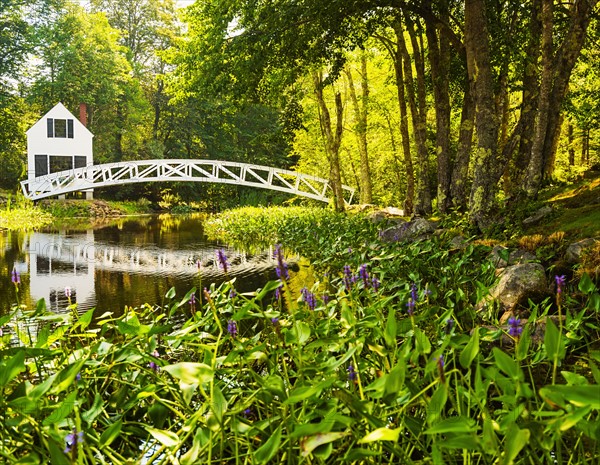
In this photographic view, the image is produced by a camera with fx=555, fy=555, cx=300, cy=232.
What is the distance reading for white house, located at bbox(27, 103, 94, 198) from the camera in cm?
3014

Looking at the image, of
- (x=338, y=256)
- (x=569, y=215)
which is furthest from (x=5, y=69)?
(x=569, y=215)

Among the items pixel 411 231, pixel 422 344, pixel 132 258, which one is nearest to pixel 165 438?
pixel 422 344

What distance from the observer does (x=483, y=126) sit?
7457mm

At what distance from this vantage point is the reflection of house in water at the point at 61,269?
23.0 ft

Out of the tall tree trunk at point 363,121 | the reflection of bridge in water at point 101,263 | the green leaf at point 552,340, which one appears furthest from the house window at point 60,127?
the green leaf at point 552,340

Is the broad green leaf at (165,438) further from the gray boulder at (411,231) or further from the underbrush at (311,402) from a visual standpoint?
the gray boulder at (411,231)

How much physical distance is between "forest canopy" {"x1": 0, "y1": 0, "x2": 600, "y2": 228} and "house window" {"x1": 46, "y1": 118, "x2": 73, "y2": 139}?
1.98m

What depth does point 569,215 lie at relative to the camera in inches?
277

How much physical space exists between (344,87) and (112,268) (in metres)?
14.9

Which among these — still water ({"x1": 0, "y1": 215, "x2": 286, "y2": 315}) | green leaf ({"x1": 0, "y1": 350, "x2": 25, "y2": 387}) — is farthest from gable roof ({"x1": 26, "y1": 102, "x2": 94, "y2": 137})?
green leaf ({"x1": 0, "y1": 350, "x2": 25, "y2": 387})

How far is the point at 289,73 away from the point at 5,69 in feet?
79.5

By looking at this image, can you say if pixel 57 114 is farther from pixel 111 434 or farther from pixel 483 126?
pixel 111 434

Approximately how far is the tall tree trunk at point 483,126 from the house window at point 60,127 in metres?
27.6

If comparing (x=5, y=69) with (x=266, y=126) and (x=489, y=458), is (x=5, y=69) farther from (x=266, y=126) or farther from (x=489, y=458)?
(x=489, y=458)
